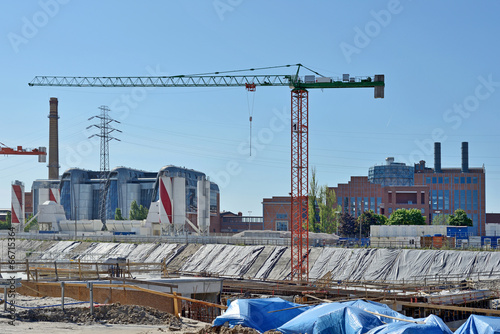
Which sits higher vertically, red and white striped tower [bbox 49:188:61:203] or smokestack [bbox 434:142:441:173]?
smokestack [bbox 434:142:441:173]

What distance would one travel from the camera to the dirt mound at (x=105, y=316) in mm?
17641

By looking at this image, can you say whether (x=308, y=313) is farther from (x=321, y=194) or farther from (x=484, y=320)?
(x=321, y=194)

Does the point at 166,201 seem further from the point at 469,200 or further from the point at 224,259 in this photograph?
the point at 469,200

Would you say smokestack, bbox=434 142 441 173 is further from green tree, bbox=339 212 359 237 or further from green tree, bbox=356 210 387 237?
green tree, bbox=339 212 359 237

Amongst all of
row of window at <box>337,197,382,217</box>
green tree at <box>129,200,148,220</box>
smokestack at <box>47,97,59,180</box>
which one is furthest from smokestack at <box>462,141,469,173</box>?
smokestack at <box>47,97,59,180</box>

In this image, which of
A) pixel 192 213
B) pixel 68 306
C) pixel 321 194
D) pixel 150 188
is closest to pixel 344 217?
pixel 321 194

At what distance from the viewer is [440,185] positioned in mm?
120688

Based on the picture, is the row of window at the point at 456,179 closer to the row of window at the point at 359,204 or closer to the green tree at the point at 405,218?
the row of window at the point at 359,204

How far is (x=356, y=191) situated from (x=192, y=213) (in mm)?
33463

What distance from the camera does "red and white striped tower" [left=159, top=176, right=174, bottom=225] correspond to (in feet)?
236

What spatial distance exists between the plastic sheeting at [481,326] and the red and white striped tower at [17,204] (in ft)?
298

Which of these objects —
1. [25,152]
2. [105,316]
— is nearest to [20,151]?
[25,152]

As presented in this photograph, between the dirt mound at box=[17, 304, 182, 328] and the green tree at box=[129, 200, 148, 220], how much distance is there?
310ft

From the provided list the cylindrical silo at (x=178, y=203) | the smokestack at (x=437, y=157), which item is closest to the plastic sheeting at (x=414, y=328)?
the cylindrical silo at (x=178, y=203)
